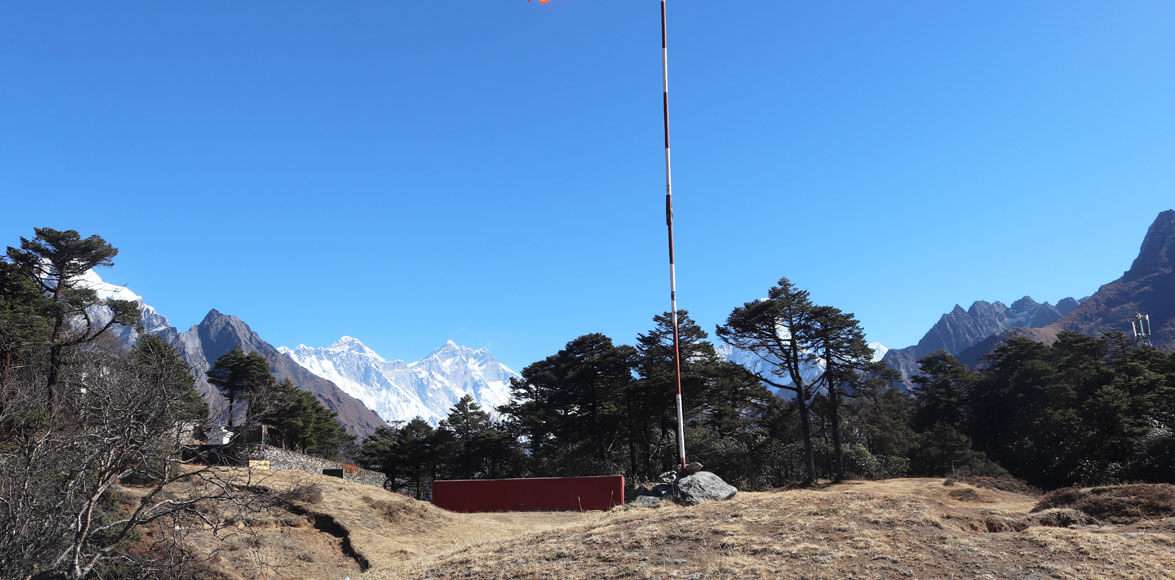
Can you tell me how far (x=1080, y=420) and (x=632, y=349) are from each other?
23.6 metres

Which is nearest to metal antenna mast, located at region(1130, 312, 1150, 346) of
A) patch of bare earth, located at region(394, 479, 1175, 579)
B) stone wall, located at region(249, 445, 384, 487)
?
patch of bare earth, located at region(394, 479, 1175, 579)

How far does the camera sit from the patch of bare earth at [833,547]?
12055mm

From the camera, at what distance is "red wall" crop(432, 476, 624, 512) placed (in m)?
28.1

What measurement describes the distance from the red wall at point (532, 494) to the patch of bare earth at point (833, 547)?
1007 centimetres

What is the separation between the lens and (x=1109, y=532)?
44.8ft

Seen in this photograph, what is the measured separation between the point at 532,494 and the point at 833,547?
1746 centimetres

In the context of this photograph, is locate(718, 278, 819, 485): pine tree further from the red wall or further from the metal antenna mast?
the metal antenna mast

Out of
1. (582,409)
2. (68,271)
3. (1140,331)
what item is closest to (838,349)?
(582,409)

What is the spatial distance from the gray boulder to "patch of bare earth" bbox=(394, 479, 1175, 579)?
205 inches

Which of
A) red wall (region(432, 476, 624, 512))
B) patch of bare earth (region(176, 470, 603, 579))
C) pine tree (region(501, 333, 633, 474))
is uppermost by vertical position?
pine tree (region(501, 333, 633, 474))

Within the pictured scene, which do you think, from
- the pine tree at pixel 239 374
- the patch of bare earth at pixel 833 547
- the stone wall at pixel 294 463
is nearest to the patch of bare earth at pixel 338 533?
the patch of bare earth at pixel 833 547

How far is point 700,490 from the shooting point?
23578mm

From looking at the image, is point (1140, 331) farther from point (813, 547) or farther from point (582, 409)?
point (813, 547)

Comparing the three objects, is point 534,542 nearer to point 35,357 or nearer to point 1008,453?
point 35,357
